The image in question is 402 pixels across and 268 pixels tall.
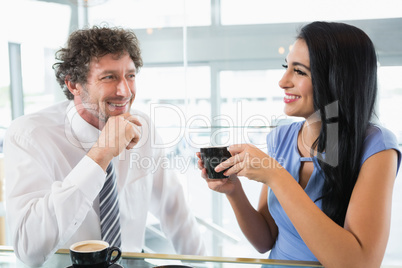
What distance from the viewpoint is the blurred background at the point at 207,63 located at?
2826mm

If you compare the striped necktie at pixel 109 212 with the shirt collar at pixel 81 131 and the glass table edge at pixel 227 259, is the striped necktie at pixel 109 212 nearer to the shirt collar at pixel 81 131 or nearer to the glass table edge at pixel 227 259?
the shirt collar at pixel 81 131

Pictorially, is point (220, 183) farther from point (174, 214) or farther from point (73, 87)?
point (73, 87)

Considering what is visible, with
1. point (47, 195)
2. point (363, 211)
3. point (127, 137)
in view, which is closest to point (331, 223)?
point (363, 211)

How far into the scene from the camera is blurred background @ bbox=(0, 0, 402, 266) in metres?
2.83

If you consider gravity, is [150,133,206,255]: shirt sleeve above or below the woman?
below

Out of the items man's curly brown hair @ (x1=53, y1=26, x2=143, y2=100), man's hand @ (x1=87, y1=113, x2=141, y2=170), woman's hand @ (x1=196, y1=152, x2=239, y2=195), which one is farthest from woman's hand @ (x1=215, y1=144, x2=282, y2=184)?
man's curly brown hair @ (x1=53, y1=26, x2=143, y2=100)

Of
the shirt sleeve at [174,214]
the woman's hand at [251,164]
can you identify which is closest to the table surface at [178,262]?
the woman's hand at [251,164]

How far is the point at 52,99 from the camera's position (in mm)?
3324

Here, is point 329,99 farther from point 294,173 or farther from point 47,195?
point 47,195

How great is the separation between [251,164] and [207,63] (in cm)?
197

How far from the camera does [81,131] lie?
1589mm

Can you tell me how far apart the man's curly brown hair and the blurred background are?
1.24 m

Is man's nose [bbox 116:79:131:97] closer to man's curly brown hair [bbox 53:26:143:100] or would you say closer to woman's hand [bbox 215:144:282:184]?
man's curly brown hair [bbox 53:26:143:100]

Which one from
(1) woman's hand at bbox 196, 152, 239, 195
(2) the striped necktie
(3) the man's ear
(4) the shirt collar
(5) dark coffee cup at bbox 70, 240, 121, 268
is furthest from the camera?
(3) the man's ear
